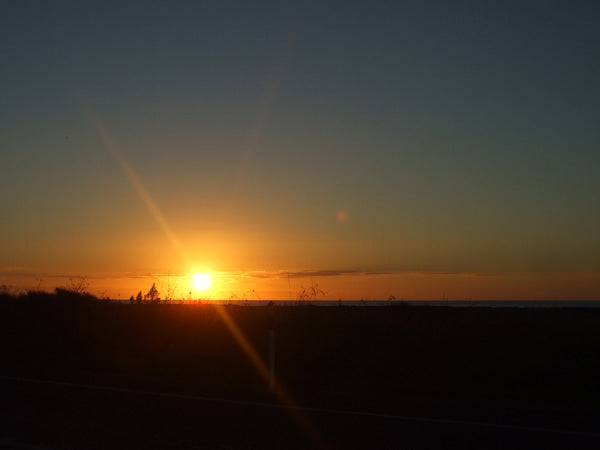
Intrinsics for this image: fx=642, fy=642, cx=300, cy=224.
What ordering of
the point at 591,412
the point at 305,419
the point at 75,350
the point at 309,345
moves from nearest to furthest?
the point at 305,419
the point at 591,412
the point at 309,345
the point at 75,350

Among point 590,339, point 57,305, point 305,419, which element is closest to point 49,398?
point 305,419

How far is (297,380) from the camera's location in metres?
14.7

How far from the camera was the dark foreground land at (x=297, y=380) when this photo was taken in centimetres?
921

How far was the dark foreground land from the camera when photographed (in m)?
9.21

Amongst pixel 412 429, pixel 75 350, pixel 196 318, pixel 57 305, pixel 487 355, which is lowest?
pixel 412 429

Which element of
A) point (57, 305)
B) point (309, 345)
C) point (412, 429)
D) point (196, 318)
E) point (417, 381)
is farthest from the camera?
point (57, 305)

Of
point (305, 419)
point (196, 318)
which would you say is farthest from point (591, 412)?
point (196, 318)

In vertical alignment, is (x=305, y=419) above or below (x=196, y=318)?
below

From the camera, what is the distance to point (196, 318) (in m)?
22.6

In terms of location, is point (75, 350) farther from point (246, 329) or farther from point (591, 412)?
point (591, 412)

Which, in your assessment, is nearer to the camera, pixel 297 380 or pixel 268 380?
pixel 297 380

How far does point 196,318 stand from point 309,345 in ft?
19.2

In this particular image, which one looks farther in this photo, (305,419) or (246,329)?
(246,329)

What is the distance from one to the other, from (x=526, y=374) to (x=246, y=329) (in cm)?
909
